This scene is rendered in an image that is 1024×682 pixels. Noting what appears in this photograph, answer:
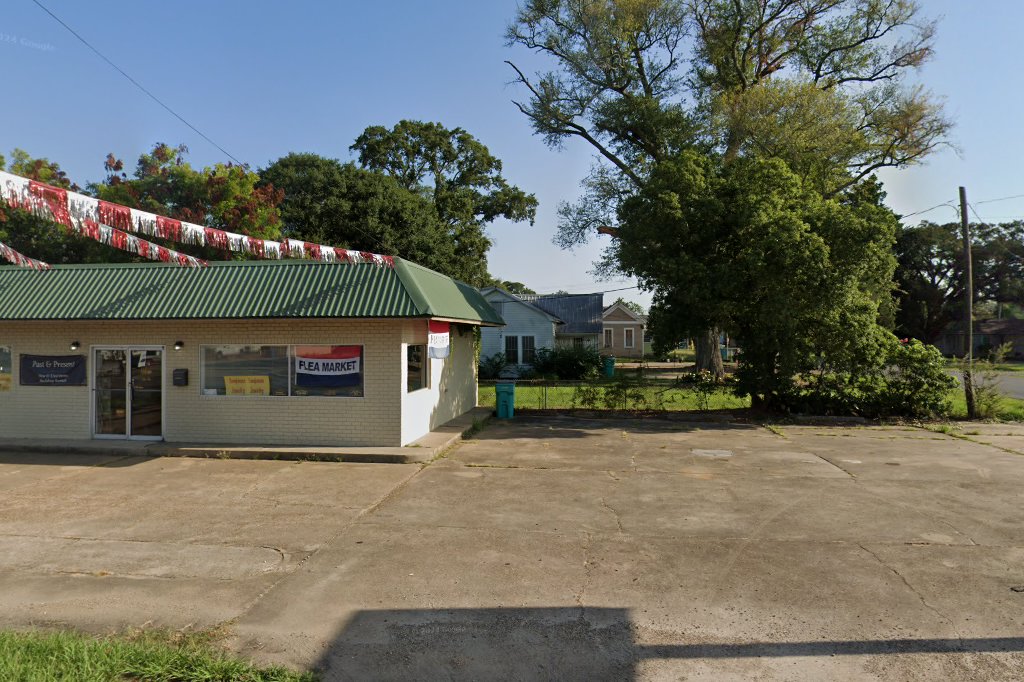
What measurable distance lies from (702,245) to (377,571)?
13.1 m

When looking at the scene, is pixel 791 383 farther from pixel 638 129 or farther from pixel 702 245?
pixel 638 129

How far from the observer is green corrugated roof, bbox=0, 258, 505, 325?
11703 mm

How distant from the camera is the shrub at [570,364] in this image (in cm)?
3288

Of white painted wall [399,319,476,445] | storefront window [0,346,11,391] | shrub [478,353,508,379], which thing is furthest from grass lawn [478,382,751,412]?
storefront window [0,346,11,391]

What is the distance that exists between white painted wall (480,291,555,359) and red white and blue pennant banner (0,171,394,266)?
25380mm

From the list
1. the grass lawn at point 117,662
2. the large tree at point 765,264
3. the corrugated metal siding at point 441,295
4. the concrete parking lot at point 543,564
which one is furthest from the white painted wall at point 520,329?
the grass lawn at point 117,662

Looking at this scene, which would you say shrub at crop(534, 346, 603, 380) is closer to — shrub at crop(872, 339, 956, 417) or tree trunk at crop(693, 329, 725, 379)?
tree trunk at crop(693, 329, 725, 379)

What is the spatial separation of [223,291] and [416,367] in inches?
162

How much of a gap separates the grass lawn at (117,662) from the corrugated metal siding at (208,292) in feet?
24.9

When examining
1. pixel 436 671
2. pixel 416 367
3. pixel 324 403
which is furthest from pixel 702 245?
pixel 436 671

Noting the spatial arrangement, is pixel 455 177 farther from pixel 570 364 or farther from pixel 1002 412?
pixel 1002 412

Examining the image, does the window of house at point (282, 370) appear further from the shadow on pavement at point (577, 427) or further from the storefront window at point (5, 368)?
the storefront window at point (5, 368)

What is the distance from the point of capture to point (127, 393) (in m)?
12.7

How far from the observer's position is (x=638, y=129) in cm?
2870
